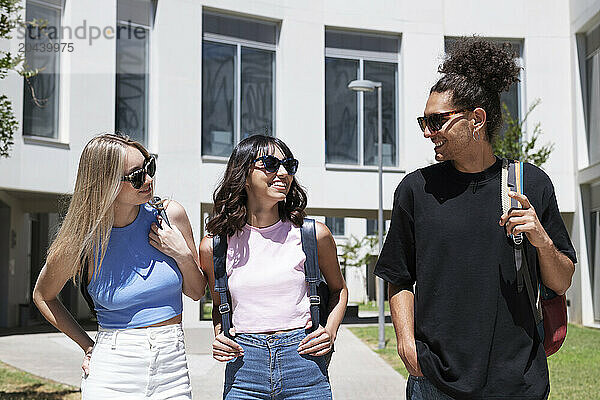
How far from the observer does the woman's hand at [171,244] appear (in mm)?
3623

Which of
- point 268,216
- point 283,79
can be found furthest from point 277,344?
point 283,79

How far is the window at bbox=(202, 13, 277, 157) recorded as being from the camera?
2056cm

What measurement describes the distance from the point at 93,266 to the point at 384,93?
19.7 m

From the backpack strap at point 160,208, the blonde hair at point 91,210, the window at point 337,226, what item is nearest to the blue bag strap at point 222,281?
the backpack strap at point 160,208

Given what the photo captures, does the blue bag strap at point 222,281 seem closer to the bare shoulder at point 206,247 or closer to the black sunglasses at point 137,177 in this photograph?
the bare shoulder at point 206,247

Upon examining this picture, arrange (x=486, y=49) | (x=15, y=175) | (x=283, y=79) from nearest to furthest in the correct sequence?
(x=486, y=49) → (x=15, y=175) → (x=283, y=79)

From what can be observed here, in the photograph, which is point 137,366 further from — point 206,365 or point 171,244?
point 206,365

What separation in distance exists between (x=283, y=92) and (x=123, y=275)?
17958 mm

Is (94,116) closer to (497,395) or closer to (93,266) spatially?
(93,266)

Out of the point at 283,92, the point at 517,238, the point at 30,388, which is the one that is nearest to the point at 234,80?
the point at 283,92

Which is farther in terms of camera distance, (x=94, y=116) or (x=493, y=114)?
(x=94, y=116)

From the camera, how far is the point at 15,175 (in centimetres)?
1688

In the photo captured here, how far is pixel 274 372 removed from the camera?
11.6 feet

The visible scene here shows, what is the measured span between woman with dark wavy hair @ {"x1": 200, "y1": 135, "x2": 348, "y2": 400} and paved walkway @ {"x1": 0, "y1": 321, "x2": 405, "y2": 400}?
6179 millimetres
